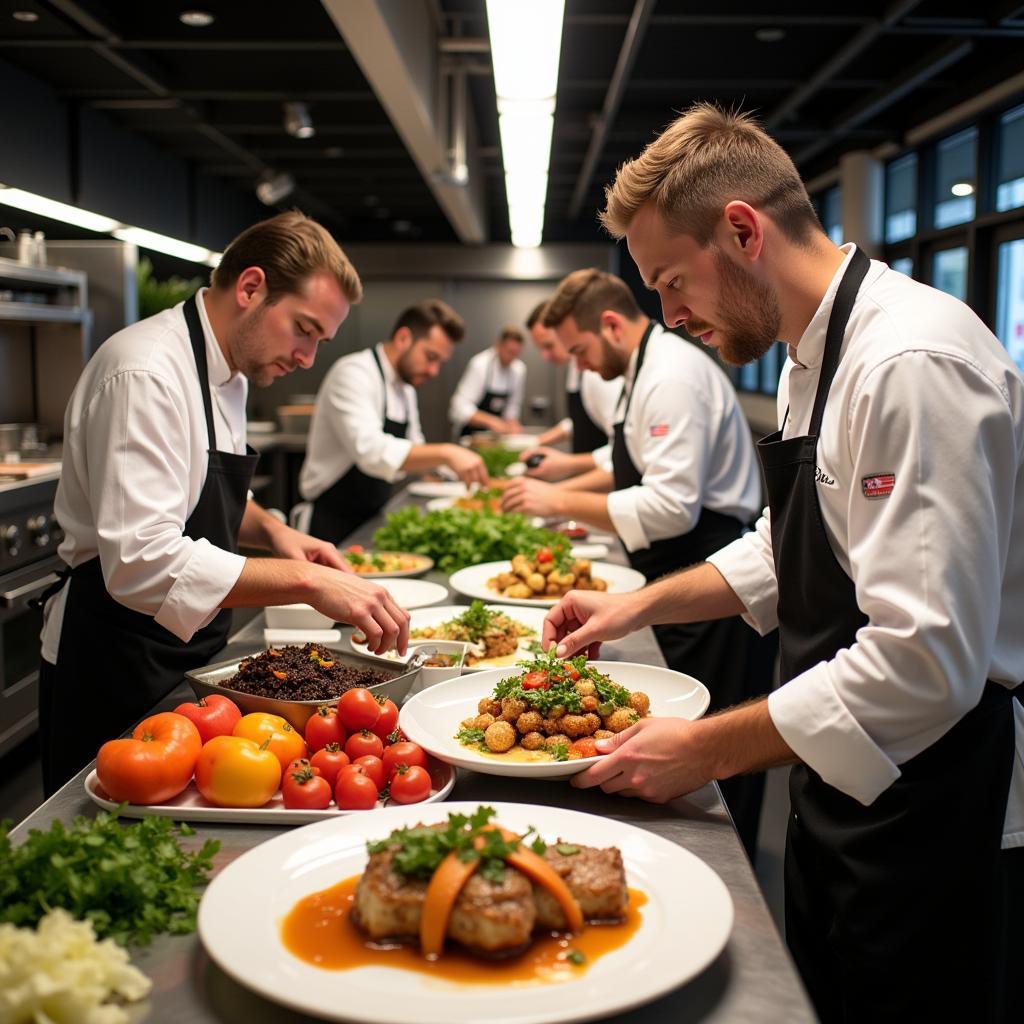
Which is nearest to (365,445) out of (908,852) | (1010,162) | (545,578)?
(545,578)

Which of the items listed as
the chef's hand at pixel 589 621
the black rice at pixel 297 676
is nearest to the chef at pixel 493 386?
the chef's hand at pixel 589 621

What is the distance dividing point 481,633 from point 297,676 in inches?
26.3

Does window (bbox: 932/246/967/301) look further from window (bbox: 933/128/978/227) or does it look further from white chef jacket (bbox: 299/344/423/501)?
white chef jacket (bbox: 299/344/423/501)

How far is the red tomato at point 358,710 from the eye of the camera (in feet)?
5.41

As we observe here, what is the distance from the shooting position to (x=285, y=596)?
2.11 meters

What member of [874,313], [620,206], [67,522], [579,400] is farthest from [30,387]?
[874,313]

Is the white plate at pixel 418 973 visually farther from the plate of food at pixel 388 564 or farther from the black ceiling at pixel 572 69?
the black ceiling at pixel 572 69

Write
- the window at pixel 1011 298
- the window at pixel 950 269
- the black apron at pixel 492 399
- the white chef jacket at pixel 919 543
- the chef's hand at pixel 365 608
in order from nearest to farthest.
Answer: the white chef jacket at pixel 919 543 → the chef's hand at pixel 365 608 → the window at pixel 1011 298 → the window at pixel 950 269 → the black apron at pixel 492 399

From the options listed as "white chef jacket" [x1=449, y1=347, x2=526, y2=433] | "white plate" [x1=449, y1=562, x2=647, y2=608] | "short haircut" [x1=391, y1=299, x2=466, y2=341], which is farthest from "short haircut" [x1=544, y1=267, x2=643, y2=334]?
"white chef jacket" [x1=449, y1=347, x2=526, y2=433]

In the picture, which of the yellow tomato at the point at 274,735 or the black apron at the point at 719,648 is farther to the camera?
the black apron at the point at 719,648

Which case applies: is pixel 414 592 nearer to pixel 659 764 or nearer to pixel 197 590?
pixel 197 590

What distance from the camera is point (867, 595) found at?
141 cm

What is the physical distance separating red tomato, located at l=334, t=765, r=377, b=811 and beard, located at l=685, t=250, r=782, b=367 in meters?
0.90

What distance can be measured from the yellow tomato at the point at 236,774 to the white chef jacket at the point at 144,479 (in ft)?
1.96
